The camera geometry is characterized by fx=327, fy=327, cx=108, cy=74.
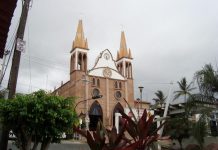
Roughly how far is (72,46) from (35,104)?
1683 inches

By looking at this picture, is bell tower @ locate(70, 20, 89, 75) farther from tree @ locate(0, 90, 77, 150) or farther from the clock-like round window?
tree @ locate(0, 90, 77, 150)

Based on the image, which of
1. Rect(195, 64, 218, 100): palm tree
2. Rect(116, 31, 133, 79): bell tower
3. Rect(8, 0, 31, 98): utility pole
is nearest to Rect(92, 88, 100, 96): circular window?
Rect(116, 31, 133, 79): bell tower

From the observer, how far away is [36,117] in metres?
12.7

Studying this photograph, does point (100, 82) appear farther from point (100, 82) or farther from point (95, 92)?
point (95, 92)

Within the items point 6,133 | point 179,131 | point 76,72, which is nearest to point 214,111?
point 6,133

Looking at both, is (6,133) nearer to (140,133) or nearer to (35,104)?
(35,104)

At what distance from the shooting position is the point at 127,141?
3.39m

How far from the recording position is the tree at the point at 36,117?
12.7 metres

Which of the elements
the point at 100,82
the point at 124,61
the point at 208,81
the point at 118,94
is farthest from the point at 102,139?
the point at 124,61

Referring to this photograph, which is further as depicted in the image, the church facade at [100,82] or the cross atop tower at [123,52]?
the cross atop tower at [123,52]

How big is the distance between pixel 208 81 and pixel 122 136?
48.9 ft

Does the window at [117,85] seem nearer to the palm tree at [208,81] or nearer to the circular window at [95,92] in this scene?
the circular window at [95,92]

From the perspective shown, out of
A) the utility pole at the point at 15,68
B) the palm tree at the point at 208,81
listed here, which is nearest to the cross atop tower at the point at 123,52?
the palm tree at the point at 208,81

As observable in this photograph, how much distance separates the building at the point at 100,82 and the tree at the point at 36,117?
33904 mm
